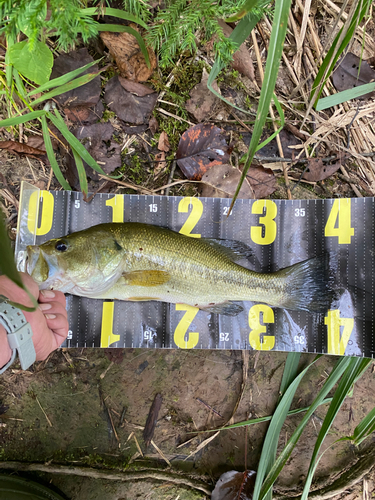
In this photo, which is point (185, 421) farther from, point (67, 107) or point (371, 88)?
point (371, 88)

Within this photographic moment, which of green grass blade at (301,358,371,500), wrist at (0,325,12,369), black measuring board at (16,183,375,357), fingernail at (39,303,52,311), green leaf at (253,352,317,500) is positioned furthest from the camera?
black measuring board at (16,183,375,357)

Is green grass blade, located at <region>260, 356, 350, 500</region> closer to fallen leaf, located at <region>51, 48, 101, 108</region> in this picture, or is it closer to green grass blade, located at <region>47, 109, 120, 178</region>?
green grass blade, located at <region>47, 109, 120, 178</region>

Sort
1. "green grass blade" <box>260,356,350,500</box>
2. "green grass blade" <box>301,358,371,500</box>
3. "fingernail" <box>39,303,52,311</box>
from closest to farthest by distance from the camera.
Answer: "fingernail" <box>39,303,52,311</box> → "green grass blade" <box>301,358,371,500</box> → "green grass blade" <box>260,356,350,500</box>

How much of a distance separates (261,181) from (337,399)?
2102 millimetres

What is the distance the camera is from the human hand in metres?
2.42

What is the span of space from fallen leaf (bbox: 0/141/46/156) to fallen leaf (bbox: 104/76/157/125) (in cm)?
82

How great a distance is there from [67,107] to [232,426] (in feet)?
11.1

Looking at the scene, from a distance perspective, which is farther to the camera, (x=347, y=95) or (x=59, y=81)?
(x=347, y=95)

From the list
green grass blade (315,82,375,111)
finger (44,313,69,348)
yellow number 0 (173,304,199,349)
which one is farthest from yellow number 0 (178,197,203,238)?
green grass blade (315,82,375,111)

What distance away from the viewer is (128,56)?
3105mm

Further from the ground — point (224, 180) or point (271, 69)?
point (271, 69)

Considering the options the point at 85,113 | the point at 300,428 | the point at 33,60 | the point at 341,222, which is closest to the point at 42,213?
the point at 85,113

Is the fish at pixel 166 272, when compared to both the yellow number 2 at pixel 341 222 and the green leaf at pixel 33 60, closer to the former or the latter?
the yellow number 2 at pixel 341 222

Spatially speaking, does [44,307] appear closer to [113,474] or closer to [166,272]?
[166,272]
